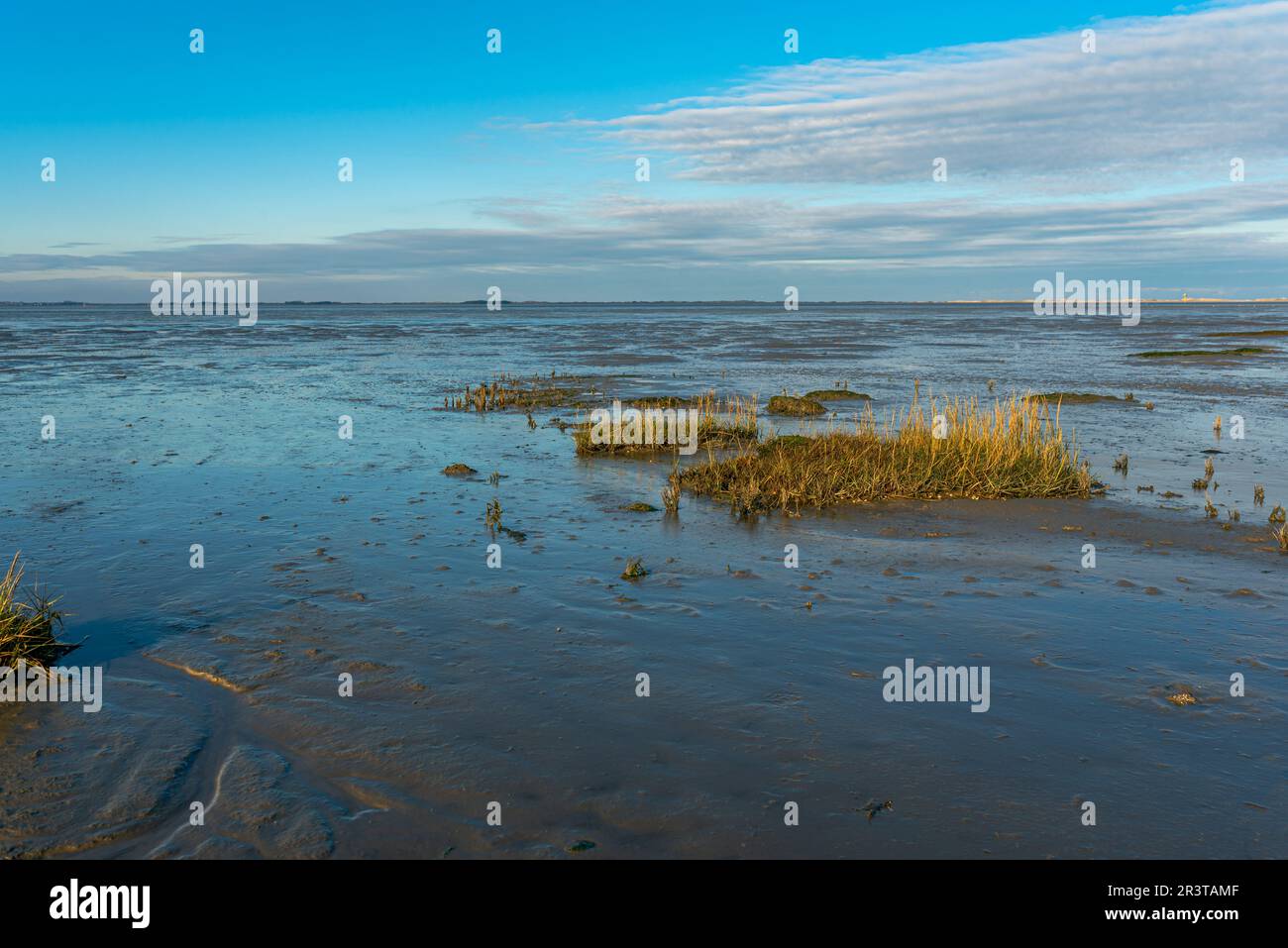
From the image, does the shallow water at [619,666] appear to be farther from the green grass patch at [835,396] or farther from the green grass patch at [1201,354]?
the green grass patch at [1201,354]

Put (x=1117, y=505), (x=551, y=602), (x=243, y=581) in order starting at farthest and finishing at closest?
1. (x=1117, y=505)
2. (x=243, y=581)
3. (x=551, y=602)

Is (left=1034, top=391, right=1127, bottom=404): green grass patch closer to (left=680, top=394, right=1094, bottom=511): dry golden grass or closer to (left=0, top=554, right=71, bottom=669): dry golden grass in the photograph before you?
(left=680, top=394, right=1094, bottom=511): dry golden grass

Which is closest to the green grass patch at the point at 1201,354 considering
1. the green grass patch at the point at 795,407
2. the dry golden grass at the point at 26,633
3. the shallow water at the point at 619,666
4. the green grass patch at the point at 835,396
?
the green grass patch at the point at 835,396

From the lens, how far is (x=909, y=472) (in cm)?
1287

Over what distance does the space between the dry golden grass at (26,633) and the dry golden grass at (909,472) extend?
7.55m

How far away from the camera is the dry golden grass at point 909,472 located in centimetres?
1237

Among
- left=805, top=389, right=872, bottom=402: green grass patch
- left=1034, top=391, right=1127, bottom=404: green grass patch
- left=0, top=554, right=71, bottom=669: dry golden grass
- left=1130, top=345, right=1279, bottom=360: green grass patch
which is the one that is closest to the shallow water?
left=0, top=554, right=71, bottom=669: dry golden grass

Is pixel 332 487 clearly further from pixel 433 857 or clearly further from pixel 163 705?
pixel 433 857

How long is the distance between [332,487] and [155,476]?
9.87 feet

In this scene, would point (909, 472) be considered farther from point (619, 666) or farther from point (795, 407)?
point (795, 407)

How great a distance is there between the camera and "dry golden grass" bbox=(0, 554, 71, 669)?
648cm

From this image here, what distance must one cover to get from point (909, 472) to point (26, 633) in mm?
10332
